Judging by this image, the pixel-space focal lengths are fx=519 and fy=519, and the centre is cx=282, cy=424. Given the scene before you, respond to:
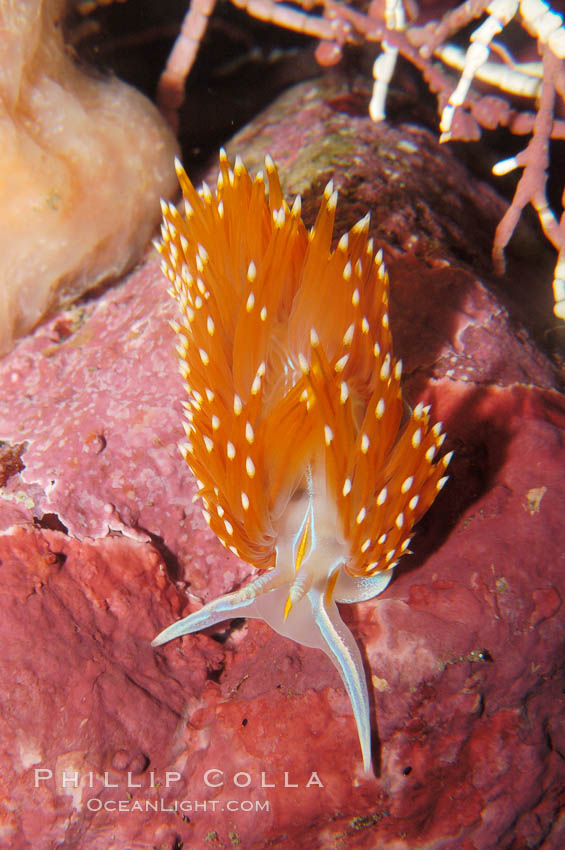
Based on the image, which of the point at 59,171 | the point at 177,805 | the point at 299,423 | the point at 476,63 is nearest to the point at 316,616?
the point at 299,423

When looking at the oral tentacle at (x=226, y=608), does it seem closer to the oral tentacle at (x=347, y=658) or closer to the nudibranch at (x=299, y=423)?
the nudibranch at (x=299, y=423)

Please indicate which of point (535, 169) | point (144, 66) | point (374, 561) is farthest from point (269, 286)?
point (144, 66)

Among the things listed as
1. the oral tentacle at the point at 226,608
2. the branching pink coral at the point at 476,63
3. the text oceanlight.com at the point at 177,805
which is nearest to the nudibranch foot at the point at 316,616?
the oral tentacle at the point at 226,608

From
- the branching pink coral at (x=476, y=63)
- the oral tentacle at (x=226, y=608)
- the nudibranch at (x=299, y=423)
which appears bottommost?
the oral tentacle at (x=226, y=608)

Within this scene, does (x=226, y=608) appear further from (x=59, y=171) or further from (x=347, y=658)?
(x=59, y=171)

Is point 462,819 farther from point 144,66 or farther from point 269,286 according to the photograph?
point 144,66
